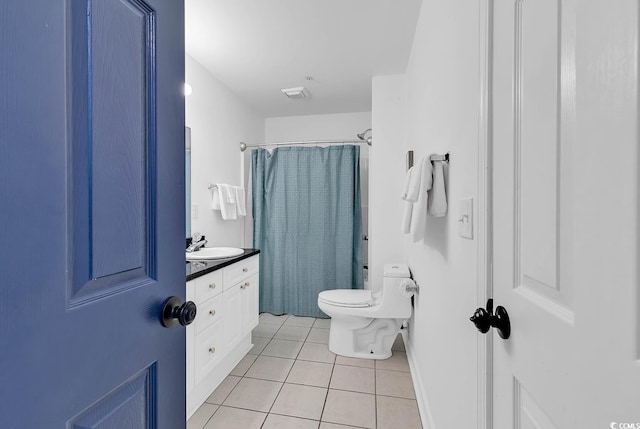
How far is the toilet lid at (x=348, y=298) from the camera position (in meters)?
2.19

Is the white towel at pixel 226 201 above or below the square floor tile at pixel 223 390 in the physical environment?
above

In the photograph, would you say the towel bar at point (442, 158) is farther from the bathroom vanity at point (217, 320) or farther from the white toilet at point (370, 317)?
the bathroom vanity at point (217, 320)

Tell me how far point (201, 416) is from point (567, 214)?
74.6 inches

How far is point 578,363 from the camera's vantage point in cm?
42

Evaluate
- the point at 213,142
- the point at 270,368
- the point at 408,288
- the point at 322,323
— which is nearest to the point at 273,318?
the point at 322,323

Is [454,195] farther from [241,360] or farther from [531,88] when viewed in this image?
[241,360]

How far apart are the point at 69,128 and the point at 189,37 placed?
77.5 inches

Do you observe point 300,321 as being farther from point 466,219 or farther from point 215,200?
point 466,219

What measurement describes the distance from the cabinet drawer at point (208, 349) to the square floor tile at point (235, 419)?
9.0 inches

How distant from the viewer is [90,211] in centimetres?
51

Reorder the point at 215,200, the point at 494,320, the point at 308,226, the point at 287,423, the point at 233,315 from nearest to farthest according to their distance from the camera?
the point at 494,320 < the point at 287,423 < the point at 233,315 < the point at 215,200 < the point at 308,226

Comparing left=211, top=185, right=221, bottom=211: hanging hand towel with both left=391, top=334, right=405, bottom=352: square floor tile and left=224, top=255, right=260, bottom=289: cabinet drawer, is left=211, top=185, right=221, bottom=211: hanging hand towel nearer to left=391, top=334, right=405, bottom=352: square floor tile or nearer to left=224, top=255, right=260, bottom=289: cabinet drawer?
left=224, top=255, right=260, bottom=289: cabinet drawer

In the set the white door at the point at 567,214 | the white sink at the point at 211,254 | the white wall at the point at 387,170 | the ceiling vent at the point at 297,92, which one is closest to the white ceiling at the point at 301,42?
the ceiling vent at the point at 297,92

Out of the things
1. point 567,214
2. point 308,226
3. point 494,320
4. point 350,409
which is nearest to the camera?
point 567,214
